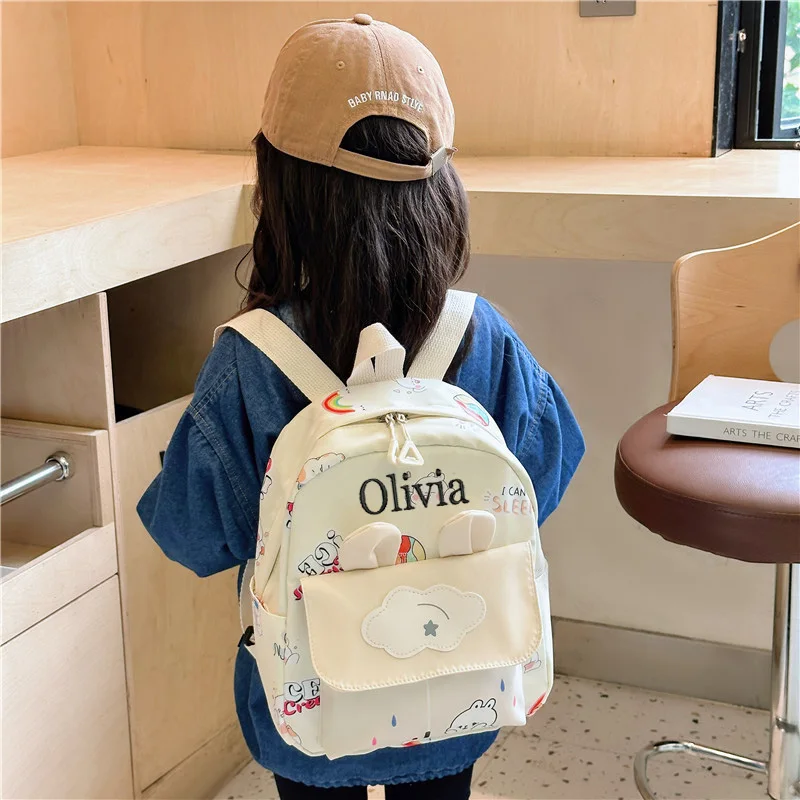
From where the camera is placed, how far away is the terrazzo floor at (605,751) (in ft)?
5.13

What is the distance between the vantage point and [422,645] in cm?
83

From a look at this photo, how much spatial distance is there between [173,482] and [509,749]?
97 cm

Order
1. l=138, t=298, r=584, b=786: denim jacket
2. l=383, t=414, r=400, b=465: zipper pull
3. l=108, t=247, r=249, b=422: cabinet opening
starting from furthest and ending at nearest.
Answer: l=108, t=247, r=249, b=422: cabinet opening → l=138, t=298, r=584, b=786: denim jacket → l=383, t=414, r=400, b=465: zipper pull

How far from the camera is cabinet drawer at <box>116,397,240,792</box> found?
52.9 inches

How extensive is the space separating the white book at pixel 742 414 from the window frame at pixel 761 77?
731 millimetres

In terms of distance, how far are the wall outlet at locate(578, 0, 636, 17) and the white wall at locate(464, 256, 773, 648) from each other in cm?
41

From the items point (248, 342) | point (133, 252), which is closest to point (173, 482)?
point (248, 342)

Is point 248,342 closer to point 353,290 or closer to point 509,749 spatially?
point 353,290

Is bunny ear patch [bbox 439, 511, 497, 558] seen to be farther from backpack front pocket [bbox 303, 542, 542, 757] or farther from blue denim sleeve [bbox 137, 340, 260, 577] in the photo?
blue denim sleeve [bbox 137, 340, 260, 577]

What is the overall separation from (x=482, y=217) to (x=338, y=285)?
1.87 feet

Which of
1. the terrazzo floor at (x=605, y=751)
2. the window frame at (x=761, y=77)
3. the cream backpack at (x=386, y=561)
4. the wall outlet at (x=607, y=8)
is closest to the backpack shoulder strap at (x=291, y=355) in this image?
the cream backpack at (x=386, y=561)

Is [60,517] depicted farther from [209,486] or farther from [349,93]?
[349,93]

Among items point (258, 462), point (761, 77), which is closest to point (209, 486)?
point (258, 462)

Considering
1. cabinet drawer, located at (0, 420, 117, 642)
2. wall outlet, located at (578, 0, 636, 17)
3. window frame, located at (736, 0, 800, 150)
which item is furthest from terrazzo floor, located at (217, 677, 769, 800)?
wall outlet, located at (578, 0, 636, 17)
